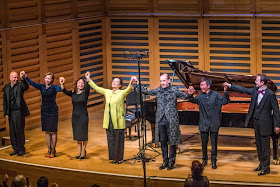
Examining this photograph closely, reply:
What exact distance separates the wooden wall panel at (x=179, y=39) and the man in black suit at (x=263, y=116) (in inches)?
161

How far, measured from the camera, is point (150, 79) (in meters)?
12.5

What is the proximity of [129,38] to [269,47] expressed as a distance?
2865 millimetres

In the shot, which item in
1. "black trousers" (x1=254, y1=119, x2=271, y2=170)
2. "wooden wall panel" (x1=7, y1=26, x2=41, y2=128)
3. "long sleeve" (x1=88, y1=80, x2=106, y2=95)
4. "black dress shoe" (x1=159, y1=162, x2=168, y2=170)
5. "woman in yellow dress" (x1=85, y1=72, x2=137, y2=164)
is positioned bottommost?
"black dress shoe" (x1=159, y1=162, x2=168, y2=170)

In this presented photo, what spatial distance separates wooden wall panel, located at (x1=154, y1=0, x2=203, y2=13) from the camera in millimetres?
11969

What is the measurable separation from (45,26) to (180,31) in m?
2.74

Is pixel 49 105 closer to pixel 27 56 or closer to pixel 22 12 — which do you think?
pixel 27 56

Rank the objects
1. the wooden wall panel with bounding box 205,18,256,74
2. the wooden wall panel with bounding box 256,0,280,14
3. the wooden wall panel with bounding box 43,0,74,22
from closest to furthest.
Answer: the wooden wall panel with bounding box 43,0,74,22 → the wooden wall panel with bounding box 256,0,280,14 → the wooden wall panel with bounding box 205,18,256,74

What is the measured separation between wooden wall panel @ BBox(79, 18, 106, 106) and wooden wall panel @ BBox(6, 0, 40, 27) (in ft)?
4.15

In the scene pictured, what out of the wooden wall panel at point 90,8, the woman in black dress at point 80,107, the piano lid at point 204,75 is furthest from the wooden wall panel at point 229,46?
the woman in black dress at point 80,107

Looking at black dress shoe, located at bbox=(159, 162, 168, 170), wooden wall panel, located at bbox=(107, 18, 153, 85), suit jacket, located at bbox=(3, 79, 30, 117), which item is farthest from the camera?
wooden wall panel, located at bbox=(107, 18, 153, 85)

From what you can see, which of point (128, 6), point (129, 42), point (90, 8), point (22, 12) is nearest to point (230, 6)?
point (128, 6)

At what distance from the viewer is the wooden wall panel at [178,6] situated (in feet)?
39.3

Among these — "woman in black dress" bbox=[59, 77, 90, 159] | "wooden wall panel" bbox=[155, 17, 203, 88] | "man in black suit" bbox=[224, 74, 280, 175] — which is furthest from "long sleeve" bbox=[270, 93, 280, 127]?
"wooden wall panel" bbox=[155, 17, 203, 88]

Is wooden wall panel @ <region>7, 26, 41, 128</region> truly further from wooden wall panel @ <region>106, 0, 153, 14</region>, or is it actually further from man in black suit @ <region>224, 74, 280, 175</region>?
man in black suit @ <region>224, 74, 280, 175</region>
